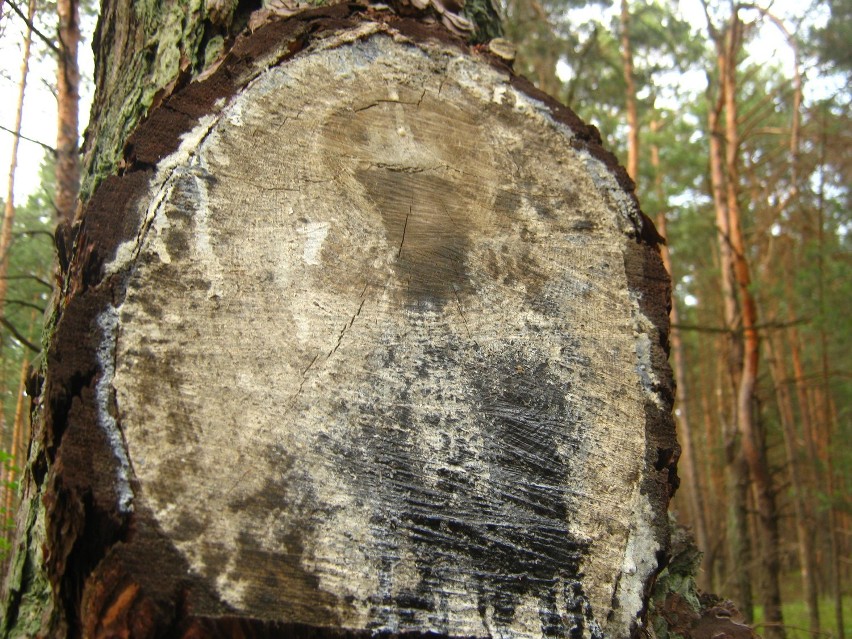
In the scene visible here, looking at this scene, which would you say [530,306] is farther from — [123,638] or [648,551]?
[123,638]

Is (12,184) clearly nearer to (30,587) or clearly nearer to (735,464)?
(30,587)

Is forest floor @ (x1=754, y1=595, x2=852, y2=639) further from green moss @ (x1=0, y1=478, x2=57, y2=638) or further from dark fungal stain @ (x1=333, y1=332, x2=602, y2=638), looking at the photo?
green moss @ (x1=0, y1=478, x2=57, y2=638)

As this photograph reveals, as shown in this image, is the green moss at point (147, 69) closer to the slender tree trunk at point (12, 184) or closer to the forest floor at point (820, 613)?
the slender tree trunk at point (12, 184)

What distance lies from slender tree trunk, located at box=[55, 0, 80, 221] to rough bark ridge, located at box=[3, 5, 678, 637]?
135 inches

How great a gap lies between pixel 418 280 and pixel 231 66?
1.74 ft

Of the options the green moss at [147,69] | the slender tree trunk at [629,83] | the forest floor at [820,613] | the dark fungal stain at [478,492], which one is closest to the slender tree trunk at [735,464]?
the slender tree trunk at [629,83]

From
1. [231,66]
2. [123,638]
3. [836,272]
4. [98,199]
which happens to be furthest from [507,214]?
[836,272]

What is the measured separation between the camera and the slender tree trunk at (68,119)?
4.13m

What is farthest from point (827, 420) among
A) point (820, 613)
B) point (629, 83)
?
point (629, 83)

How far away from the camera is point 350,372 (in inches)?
42.2

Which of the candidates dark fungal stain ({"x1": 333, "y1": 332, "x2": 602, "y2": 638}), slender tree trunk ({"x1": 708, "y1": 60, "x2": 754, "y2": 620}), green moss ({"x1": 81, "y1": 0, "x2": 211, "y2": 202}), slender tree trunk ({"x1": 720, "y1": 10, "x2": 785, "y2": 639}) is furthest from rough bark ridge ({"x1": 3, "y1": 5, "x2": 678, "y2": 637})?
slender tree trunk ({"x1": 720, "y1": 10, "x2": 785, "y2": 639})

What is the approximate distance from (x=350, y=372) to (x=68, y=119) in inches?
162

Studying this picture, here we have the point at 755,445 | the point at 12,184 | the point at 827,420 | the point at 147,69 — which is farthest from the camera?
the point at 827,420

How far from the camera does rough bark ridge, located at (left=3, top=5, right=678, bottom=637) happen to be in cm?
91
